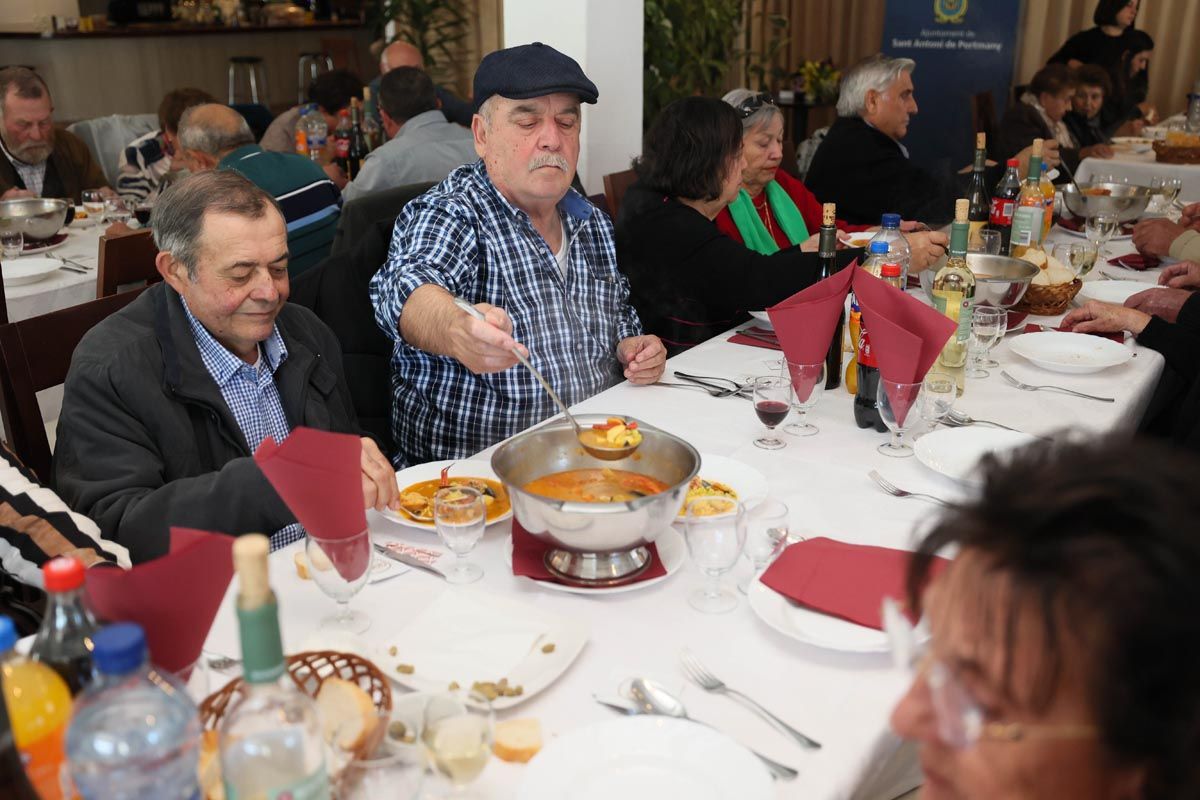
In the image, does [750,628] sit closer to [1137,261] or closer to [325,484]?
[325,484]

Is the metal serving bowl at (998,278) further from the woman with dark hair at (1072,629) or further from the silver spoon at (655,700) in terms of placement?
the woman with dark hair at (1072,629)

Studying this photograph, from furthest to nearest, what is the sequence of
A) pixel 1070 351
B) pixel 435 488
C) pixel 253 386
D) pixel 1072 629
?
pixel 1070 351 < pixel 253 386 < pixel 435 488 < pixel 1072 629

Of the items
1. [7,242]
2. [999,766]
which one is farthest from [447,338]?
[7,242]

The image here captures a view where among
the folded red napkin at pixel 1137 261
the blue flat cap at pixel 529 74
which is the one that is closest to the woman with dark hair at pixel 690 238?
the blue flat cap at pixel 529 74

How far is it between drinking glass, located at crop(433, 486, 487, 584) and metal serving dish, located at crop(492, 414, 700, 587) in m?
0.05

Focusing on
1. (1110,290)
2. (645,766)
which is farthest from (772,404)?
(1110,290)

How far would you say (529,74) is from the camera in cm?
229

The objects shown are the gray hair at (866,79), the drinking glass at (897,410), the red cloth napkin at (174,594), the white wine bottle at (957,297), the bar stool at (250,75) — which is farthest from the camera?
the bar stool at (250,75)

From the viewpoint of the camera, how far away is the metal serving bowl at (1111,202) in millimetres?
3693

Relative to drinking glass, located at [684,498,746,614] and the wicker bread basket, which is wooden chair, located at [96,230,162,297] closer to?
drinking glass, located at [684,498,746,614]

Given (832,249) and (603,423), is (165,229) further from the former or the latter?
(832,249)

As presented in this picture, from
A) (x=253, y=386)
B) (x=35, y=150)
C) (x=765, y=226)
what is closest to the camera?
(x=253, y=386)

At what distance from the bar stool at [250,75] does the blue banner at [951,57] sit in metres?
5.14

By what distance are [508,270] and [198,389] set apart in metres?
0.83
